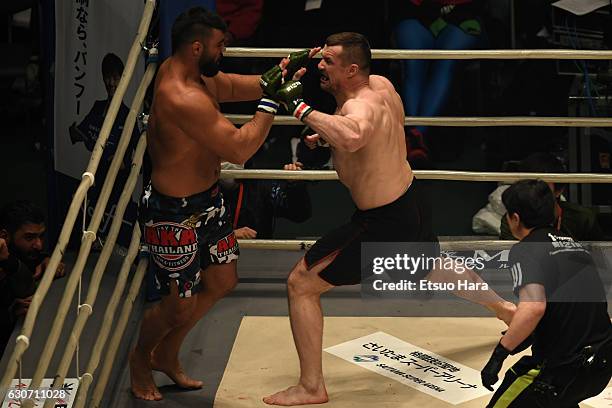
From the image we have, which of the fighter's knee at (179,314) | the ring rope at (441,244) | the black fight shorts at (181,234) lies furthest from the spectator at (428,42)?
the fighter's knee at (179,314)

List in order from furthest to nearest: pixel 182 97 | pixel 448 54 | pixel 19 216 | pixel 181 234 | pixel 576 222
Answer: pixel 576 222, pixel 448 54, pixel 19 216, pixel 181 234, pixel 182 97

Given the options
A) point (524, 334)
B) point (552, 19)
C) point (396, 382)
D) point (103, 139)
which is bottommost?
point (396, 382)

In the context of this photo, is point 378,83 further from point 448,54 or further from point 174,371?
point 174,371

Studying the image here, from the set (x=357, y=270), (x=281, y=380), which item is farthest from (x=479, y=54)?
(x=281, y=380)

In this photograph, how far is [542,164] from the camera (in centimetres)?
484

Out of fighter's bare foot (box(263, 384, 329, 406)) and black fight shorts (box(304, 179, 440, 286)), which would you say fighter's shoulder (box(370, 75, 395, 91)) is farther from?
fighter's bare foot (box(263, 384, 329, 406))

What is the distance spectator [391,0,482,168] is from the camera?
5207mm

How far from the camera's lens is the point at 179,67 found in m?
3.41

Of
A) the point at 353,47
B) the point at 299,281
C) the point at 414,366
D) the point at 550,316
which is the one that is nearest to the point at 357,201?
the point at 299,281

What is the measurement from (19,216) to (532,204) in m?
1.99

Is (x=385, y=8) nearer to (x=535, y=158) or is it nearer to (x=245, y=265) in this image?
(x=535, y=158)

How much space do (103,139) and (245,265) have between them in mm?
1619

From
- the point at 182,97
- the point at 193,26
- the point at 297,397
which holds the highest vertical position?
the point at 193,26

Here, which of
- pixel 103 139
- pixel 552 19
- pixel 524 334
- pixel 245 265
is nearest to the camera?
pixel 524 334
